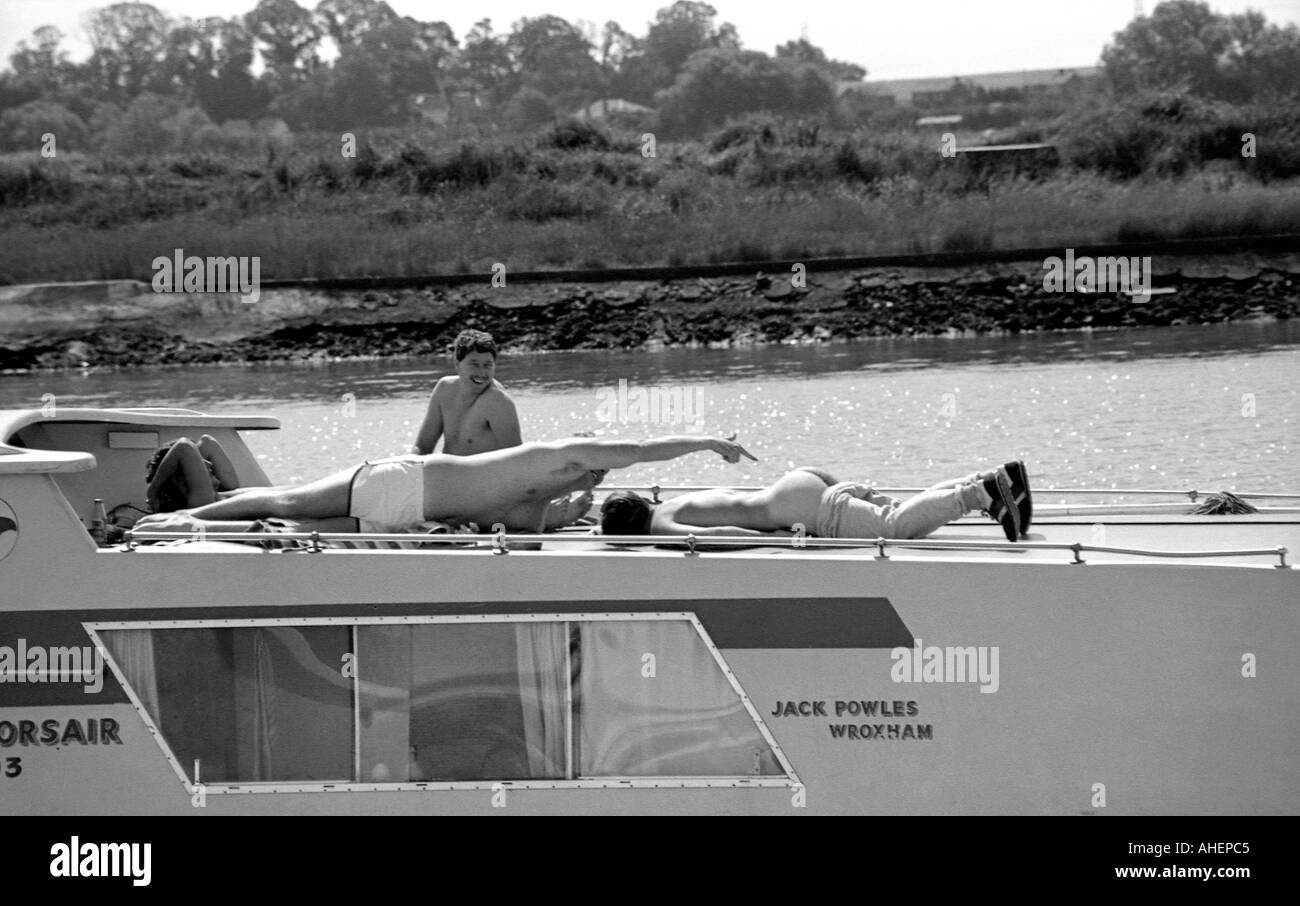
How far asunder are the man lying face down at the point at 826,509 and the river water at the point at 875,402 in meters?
5.98

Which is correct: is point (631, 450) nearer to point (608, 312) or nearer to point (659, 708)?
point (659, 708)

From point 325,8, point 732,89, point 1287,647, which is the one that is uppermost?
point 325,8

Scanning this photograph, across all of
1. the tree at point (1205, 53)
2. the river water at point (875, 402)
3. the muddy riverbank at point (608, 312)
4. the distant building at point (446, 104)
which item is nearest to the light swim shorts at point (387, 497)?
the river water at point (875, 402)

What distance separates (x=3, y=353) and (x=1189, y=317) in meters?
23.1

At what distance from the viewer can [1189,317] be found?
35.1 metres

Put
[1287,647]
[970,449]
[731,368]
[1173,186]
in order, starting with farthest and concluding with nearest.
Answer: [1173,186], [731,368], [970,449], [1287,647]

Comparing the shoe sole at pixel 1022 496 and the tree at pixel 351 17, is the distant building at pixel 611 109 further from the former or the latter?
the shoe sole at pixel 1022 496

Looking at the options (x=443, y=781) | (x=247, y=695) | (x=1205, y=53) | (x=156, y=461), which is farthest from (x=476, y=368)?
(x=1205, y=53)

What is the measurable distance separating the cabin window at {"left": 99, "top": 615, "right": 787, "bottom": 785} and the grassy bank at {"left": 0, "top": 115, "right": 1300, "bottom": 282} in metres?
32.8

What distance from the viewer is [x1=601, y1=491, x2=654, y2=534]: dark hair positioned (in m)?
7.89

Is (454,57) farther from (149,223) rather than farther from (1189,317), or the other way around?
(1189,317)

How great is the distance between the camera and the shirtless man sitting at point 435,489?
802cm

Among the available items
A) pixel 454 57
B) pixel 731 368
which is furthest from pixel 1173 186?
pixel 454 57

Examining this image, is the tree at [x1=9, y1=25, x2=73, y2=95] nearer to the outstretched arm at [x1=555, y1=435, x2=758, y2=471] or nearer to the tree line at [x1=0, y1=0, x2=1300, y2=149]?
the tree line at [x1=0, y1=0, x2=1300, y2=149]
